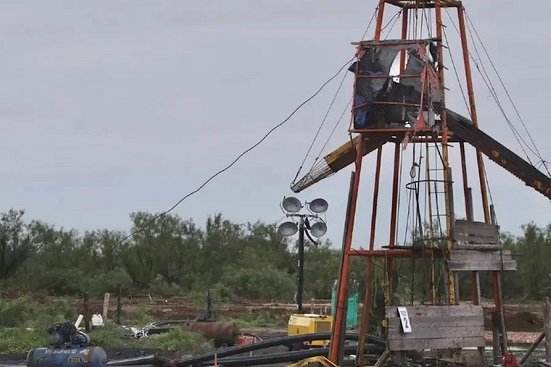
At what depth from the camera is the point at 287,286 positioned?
78.9 m

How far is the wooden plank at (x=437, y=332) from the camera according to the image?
19391 millimetres

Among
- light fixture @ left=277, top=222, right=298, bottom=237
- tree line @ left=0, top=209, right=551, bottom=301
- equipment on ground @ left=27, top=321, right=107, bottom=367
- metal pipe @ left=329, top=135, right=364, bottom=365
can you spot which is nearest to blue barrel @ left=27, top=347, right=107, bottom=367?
equipment on ground @ left=27, top=321, right=107, bottom=367

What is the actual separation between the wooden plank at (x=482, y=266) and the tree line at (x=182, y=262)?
51794 millimetres

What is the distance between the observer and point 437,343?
64.7 feet

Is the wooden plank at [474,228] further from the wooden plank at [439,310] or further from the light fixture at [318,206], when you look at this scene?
the light fixture at [318,206]

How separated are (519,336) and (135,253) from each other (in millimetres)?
47028

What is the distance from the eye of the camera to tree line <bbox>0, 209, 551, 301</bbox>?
3081 inches

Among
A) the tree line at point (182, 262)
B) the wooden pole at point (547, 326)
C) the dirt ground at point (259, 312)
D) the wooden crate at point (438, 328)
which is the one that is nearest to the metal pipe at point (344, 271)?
the wooden crate at point (438, 328)

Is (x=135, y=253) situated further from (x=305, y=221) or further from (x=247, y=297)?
(x=305, y=221)

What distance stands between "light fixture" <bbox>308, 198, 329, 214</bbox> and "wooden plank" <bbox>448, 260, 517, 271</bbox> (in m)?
9.32

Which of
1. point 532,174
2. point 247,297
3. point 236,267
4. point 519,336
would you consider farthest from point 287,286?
point 532,174

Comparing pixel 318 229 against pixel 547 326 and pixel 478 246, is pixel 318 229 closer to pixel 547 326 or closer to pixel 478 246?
pixel 547 326

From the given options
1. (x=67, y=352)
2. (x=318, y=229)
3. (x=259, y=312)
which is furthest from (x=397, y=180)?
(x=259, y=312)

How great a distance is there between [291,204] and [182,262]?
61.4 m
